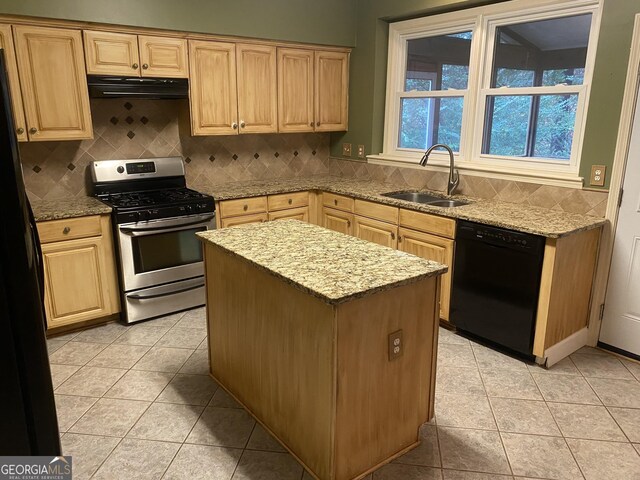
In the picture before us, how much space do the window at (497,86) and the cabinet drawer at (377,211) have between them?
0.70 meters

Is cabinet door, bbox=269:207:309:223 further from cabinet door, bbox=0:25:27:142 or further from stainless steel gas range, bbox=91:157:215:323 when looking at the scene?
cabinet door, bbox=0:25:27:142

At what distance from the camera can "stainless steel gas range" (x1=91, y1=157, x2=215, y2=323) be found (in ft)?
10.9

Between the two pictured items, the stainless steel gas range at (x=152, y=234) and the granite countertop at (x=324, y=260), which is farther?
the stainless steel gas range at (x=152, y=234)

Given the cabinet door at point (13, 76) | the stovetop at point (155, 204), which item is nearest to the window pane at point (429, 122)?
the stovetop at point (155, 204)

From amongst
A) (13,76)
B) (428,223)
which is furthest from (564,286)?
(13,76)

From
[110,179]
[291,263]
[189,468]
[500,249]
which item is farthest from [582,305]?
[110,179]

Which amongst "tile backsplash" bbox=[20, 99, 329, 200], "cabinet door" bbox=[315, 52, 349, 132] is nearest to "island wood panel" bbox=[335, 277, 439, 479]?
"tile backsplash" bbox=[20, 99, 329, 200]

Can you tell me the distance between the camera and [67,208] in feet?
10.7

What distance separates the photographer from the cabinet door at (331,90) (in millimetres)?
4414

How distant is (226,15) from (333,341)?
2992mm

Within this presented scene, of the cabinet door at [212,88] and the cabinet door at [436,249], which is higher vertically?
the cabinet door at [212,88]

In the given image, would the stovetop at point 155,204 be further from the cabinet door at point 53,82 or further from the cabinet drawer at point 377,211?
the cabinet drawer at point 377,211

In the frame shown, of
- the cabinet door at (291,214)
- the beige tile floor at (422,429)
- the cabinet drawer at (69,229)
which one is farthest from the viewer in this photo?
the cabinet door at (291,214)

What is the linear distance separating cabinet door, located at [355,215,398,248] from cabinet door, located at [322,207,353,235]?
9 centimetres
